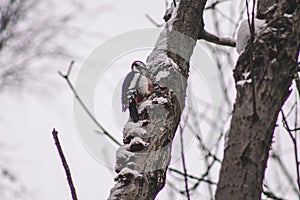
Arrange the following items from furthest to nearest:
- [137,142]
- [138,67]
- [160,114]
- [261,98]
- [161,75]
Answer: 1. [138,67]
2. [161,75]
3. [160,114]
4. [137,142]
5. [261,98]

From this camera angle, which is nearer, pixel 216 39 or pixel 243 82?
pixel 243 82

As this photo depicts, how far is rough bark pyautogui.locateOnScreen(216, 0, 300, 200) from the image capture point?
1.08 meters

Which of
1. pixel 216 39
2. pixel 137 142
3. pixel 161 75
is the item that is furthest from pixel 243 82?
pixel 216 39

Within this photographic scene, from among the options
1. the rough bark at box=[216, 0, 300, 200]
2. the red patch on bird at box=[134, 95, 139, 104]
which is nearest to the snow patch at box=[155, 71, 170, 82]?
the red patch on bird at box=[134, 95, 139, 104]

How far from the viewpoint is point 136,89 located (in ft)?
6.82

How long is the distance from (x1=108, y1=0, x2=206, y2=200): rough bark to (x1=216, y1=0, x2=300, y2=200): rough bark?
1.81 ft

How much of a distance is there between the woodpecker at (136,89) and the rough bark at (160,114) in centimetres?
3

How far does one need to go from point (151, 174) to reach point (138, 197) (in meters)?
0.12

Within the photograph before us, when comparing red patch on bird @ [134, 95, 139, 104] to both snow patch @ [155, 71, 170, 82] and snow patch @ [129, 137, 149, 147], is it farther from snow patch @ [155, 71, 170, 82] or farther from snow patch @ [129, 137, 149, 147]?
snow patch @ [129, 137, 149, 147]

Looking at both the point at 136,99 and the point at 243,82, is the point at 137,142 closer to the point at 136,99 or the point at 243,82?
the point at 136,99

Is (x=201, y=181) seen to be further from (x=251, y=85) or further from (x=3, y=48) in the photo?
(x=3, y=48)

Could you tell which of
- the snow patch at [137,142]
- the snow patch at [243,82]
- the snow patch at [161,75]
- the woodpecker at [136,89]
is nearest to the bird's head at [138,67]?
the woodpecker at [136,89]

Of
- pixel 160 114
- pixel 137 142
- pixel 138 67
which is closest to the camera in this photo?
pixel 137 142

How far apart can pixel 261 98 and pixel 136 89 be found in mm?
919
